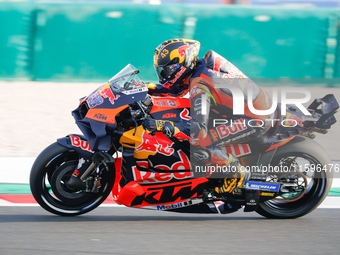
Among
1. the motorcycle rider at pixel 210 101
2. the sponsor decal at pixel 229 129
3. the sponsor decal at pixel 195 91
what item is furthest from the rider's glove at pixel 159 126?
the sponsor decal at pixel 229 129

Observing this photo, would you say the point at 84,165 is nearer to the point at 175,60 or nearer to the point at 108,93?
the point at 108,93

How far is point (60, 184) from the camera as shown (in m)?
4.40

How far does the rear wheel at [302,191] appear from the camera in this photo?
462cm

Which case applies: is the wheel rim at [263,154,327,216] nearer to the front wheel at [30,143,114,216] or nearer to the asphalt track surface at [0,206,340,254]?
the asphalt track surface at [0,206,340,254]

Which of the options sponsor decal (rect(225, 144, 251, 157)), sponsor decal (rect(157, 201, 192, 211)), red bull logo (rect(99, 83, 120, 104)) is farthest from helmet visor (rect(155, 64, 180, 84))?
sponsor decal (rect(157, 201, 192, 211))

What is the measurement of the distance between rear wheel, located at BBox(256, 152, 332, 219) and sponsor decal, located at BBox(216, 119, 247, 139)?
49 centimetres

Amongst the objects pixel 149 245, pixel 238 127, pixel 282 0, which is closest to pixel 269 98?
pixel 238 127

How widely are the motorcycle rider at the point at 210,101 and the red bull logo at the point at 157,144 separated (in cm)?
21

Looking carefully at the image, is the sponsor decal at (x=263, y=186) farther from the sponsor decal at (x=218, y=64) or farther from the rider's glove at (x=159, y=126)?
the sponsor decal at (x=218, y=64)

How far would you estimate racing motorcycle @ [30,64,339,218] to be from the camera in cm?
426

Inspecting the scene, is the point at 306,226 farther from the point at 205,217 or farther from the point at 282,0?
the point at 282,0

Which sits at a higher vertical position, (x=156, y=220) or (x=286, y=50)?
(x=286, y=50)

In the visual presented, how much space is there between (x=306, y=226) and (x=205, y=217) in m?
0.95

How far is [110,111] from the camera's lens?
4.17 m
